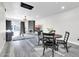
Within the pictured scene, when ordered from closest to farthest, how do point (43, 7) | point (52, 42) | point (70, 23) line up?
point (52, 42) < point (43, 7) < point (70, 23)

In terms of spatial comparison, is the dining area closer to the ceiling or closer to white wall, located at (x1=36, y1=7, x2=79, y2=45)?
the ceiling

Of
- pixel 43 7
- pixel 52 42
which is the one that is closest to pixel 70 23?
pixel 43 7

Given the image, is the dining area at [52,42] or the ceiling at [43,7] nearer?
the dining area at [52,42]

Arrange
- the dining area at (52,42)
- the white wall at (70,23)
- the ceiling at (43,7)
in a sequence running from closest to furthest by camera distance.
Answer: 1. the dining area at (52,42)
2. the ceiling at (43,7)
3. the white wall at (70,23)

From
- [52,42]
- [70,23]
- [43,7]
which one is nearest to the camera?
[52,42]

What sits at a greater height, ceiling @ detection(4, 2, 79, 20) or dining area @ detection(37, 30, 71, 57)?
ceiling @ detection(4, 2, 79, 20)

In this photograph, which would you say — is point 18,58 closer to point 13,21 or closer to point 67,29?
point 67,29

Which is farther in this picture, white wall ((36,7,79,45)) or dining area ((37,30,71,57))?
white wall ((36,7,79,45))

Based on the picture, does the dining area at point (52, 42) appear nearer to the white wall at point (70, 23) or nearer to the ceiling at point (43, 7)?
the ceiling at point (43, 7)

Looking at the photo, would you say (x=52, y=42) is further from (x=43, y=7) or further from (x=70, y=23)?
(x=70, y=23)

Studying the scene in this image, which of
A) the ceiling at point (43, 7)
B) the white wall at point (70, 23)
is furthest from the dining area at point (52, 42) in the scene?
the white wall at point (70, 23)

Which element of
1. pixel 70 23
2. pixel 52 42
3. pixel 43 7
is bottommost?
pixel 52 42

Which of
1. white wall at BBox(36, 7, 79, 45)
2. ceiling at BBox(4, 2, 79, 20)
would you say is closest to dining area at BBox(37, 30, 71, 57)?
ceiling at BBox(4, 2, 79, 20)

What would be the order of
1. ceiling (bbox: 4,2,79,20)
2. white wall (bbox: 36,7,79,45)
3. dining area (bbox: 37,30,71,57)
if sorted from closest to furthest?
dining area (bbox: 37,30,71,57) < ceiling (bbox: 4,2,79,20) < white wall (bbox: 36,7,79,45)
